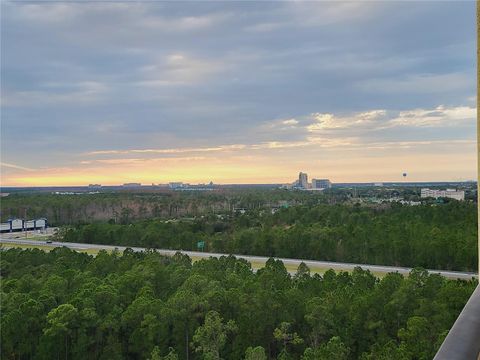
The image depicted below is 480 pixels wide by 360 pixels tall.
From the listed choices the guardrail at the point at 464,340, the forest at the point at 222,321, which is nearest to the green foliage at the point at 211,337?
the forest at the point at 222,321

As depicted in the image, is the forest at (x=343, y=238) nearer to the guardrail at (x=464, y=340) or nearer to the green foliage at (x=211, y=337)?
the green foliage at (x=211, y=337)

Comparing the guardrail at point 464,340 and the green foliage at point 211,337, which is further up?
the guardrail at point 464,340

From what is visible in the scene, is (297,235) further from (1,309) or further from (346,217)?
(1,309)

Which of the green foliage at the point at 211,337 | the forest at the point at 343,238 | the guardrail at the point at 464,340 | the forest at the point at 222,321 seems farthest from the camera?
the forest at the point at 343,238

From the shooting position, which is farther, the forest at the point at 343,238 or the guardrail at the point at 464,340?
the forest at the point at 343,238

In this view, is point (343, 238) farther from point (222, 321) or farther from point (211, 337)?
point (211, 337)

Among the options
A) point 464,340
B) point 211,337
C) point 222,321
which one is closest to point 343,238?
point 222,321

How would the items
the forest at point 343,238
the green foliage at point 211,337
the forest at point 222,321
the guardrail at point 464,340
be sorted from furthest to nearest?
1. the forest at point 343,238
2. the forest at point 222,321
3. the green foliage at point 211,337
4. the guardrail at point 464,340
